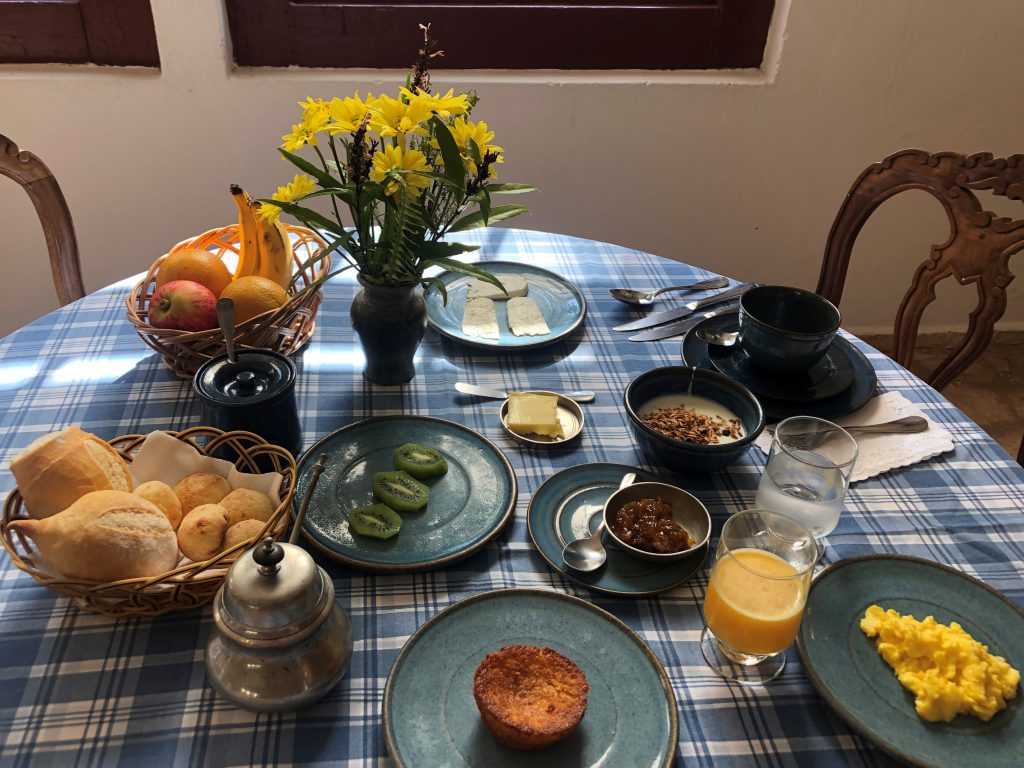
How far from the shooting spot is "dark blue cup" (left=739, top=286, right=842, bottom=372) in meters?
1.07

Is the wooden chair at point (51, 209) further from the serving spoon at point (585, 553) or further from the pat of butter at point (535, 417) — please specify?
the serving spoon at point (585, 553)

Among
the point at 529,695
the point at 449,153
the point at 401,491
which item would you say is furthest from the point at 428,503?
the point at 449,153

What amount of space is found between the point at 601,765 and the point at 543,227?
1.75 m

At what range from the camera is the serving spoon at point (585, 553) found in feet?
2.77

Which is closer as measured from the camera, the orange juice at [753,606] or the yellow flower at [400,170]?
the orange juice at [753,606]

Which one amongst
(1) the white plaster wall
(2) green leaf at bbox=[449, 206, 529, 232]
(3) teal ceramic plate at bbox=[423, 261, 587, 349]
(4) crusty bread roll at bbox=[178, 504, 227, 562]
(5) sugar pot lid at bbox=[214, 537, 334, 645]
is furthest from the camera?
(1) the white plaster wall

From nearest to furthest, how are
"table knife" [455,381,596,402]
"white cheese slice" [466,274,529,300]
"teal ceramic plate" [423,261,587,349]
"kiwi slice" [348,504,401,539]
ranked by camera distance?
"kiwi slice" [348,504,401,539] < "table knife" [455,381,596,402] < "teal ceramic plate" [423,261,587,349] < "white cheese slice" [466,274,529,300]

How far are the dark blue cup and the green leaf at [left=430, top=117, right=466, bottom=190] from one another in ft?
1.44

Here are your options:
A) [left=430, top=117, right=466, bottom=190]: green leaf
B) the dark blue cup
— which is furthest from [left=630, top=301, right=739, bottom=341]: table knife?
[left=430, top=117, right=466, bottom=190]: green leaf

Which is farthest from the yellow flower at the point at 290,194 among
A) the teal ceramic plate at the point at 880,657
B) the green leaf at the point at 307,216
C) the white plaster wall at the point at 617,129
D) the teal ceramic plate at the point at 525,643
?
the white plaster wall at the point at 617,129

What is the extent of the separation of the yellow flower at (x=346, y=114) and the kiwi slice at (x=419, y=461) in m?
0.38

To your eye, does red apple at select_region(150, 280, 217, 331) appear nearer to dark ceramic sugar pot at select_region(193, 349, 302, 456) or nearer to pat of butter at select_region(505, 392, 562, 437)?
dark ceramic sugar pot at select_region(193, 349, 302, 456)

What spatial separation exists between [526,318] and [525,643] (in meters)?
0.62

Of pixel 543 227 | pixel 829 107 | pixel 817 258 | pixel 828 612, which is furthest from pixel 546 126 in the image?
pixel 828 612
